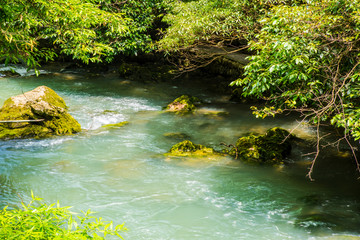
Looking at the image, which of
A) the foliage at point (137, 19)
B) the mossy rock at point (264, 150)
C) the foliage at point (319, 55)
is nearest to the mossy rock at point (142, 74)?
the foliage at point (137, 19)

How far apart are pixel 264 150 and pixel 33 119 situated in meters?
6.98

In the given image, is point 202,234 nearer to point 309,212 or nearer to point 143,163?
point 309,212

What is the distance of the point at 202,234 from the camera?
5.57 meters

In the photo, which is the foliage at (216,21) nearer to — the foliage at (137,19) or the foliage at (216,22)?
the foliage at (216,22)

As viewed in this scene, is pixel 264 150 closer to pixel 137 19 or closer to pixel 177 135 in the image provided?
pixel 177 135

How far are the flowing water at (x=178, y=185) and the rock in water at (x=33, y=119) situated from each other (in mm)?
422

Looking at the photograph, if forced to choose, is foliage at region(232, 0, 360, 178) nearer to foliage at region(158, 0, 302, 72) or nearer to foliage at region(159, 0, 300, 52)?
foliage at region(158, 0, 302, 72)

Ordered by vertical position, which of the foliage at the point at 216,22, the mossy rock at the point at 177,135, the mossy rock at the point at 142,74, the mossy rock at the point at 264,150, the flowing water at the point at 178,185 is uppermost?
the foliage at the point at 216,22

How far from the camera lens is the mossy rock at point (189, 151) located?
8659mm

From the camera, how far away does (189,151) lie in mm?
8766

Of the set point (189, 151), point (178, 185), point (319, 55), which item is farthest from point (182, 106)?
point (319, 55)

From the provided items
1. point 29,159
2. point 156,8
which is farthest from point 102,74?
point 29,159

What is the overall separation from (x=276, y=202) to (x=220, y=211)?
1.25 meters

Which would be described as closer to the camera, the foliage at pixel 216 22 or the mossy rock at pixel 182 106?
the foliage at pixel 216 22
